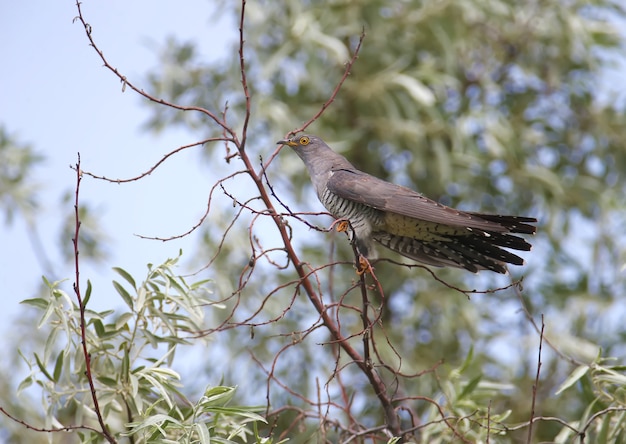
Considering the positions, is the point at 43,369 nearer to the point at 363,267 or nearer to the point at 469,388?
the point at 363,267

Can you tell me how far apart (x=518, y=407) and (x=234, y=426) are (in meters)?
2.75

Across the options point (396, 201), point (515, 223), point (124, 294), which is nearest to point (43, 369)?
point (124, 294)

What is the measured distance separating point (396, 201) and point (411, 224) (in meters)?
0.12

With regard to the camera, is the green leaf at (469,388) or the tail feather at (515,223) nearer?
the tail feather at (515,223)

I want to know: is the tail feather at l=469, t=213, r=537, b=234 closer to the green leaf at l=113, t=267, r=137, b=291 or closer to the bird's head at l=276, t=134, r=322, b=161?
the bird's head at l=276, t=134, r=322, b=161

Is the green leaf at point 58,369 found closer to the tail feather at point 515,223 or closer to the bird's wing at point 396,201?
the bird's wing at point 396,201

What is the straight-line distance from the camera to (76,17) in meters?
2.36

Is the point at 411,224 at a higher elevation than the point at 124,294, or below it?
higher

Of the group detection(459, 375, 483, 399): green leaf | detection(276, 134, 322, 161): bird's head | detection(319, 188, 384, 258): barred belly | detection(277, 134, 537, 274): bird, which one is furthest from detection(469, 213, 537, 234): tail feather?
detection(276, 134, 322, 161): bird's head

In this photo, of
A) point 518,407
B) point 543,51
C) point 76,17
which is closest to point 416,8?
point 543,51

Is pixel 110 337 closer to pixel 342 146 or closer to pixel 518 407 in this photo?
pixel 342 146

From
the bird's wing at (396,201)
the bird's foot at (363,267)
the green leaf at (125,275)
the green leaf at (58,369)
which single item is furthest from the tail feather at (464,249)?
the green leaf at (58,369)

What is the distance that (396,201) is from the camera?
9.70ft

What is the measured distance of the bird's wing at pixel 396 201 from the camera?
108 inches
